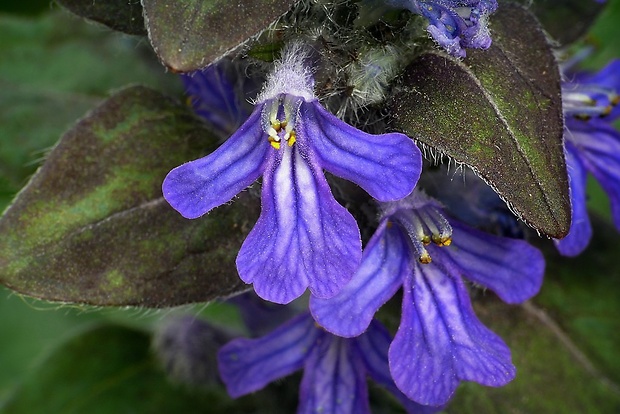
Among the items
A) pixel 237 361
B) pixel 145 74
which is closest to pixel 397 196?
pixel 237 361

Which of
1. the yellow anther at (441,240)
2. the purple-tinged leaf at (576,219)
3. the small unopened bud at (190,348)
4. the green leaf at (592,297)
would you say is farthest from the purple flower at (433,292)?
the small unopened bud at (190,348)

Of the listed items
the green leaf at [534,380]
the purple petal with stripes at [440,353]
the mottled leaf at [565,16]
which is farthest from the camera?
the mottled leaf at [565,16]

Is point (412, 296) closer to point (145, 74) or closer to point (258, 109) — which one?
point (258, 109)

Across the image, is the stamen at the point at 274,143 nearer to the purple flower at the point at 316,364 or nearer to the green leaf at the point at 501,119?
the green leaf at the point at 501,119

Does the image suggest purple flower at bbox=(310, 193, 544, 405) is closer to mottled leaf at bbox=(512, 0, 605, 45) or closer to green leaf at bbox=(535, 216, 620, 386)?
green leaf at bbox=(535, 216, 620, 386)

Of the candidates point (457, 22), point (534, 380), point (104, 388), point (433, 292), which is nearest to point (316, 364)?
point (433, 292)

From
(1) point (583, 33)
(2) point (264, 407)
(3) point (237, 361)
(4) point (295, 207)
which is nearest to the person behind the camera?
(4) point (295, 207)
